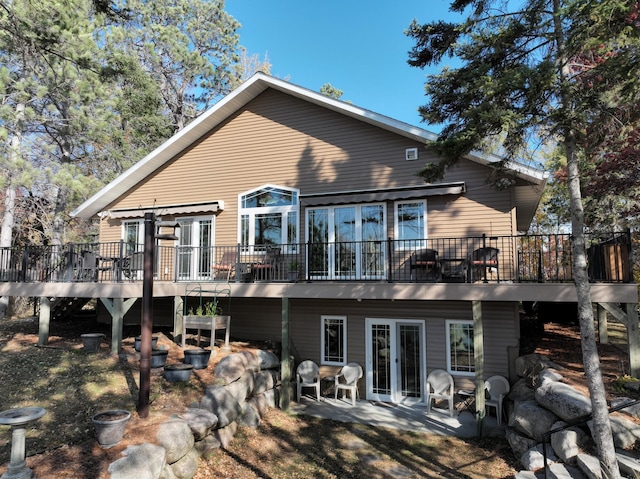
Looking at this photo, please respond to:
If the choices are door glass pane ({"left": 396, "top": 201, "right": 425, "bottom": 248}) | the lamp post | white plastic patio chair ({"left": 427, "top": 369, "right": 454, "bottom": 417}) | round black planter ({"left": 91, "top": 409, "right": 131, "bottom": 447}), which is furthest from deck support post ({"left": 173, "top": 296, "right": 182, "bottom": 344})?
white plastic patio chair ({"left": 427, "top": 369, "right": 454, "bottom": 417})

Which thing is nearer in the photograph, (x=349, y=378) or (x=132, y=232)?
(x=349, y=378)

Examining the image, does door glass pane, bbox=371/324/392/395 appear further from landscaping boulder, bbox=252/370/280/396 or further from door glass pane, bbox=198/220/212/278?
door glass pane, bbox=198/220/212/278

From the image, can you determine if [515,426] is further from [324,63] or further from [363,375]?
[324,63]

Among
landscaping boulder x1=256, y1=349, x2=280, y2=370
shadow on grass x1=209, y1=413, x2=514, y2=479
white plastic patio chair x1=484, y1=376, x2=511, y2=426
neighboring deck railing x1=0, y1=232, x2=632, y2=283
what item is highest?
neighboring deck railing x1=0, y1=232, x2=632, y2=283

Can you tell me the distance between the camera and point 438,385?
31.3 feet

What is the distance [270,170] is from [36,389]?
7.63 metres

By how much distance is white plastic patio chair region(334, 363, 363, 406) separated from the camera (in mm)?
10277

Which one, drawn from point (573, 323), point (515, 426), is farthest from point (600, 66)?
point (573, 323)

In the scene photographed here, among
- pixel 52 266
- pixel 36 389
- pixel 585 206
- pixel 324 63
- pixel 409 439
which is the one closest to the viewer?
pixel 36 389

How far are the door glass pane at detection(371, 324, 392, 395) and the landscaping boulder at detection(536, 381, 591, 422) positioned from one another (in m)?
3.86

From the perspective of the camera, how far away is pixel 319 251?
11227 mm

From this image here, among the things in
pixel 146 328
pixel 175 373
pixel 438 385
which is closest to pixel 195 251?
pixel 175 373

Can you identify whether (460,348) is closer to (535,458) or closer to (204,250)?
(535,458)

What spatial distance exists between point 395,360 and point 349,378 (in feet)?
4.11
